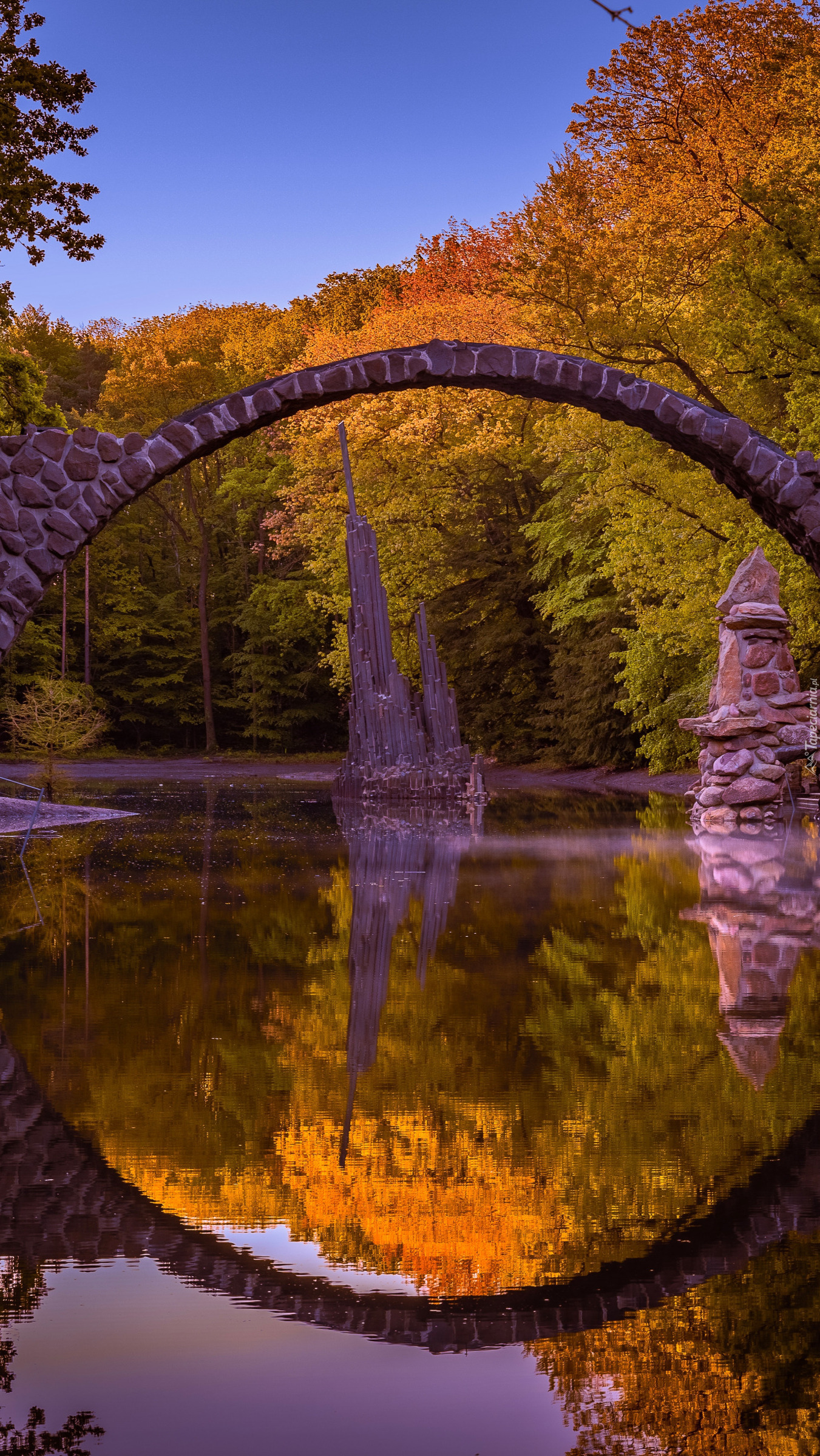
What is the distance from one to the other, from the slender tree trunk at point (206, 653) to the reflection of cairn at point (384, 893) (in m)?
23.9

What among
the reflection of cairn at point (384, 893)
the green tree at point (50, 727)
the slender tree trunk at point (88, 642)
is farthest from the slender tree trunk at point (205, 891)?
the slender tree trunk at point (88, 642)

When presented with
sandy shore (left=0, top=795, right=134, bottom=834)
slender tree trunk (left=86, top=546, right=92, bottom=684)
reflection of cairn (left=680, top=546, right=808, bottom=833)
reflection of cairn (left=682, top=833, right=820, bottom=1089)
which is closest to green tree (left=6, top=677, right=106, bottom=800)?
sandy shore (left=0, top=795, right=134, bottom=834)

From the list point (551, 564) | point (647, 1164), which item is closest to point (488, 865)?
point (647, 1164)

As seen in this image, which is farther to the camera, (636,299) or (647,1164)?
(636,299)

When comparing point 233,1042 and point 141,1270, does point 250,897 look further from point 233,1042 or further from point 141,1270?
point 141,1270

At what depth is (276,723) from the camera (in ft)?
145

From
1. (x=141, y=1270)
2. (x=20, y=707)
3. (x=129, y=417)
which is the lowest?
(x=141, y=1270)

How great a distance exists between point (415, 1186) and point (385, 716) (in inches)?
702

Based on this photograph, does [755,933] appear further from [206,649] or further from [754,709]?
[206,649]

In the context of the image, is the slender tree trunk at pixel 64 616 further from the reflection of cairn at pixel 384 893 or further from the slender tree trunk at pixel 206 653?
the reflection of cairn at pixel 384 893

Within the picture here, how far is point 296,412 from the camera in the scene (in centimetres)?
1034

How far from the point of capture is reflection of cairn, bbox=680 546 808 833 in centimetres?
1742

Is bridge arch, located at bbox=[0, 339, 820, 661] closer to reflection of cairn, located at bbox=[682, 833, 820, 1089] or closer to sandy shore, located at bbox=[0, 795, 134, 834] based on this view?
reflection of cairn, located at bbox=[682, 833, 820, 1089]

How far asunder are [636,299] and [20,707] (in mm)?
11290
